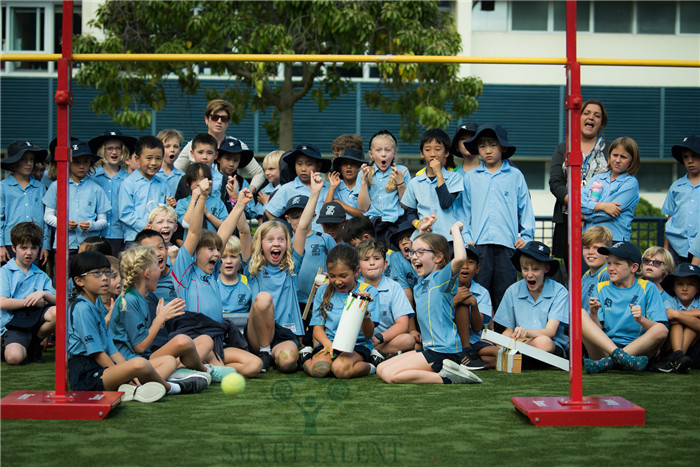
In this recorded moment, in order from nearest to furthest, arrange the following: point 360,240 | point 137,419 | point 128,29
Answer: point 137,419, point 360,240, point 128,29

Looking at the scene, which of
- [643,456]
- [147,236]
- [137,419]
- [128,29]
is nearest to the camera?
[643,456]

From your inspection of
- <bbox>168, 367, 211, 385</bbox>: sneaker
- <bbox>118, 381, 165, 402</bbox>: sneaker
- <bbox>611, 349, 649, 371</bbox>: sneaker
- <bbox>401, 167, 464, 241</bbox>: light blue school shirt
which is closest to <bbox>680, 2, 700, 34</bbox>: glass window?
<bbox>401, 167, 464, 241</bbox>: light blue school shirt

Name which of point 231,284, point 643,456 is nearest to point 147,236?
point 231,284

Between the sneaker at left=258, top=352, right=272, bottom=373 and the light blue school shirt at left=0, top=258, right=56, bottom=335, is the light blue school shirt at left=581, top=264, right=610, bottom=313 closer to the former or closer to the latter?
the sneaker at left=258, top=352, right=272, bottom=373

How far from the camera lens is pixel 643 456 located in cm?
398

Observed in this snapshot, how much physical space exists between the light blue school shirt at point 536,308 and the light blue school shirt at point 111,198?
372 centimetres

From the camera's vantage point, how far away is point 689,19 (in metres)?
21.3

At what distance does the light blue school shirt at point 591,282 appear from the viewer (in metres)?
7.09

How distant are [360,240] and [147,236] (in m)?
1.92

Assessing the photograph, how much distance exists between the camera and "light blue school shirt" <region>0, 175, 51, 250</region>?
7863 mm

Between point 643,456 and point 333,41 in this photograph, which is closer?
point 643,456

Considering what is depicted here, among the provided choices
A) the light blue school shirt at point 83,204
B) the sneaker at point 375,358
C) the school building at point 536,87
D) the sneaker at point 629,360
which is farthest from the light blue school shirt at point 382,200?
the school building at point 536,87

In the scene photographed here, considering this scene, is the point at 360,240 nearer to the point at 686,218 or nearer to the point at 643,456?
the point at 686,218

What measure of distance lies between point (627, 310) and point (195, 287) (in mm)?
3540
